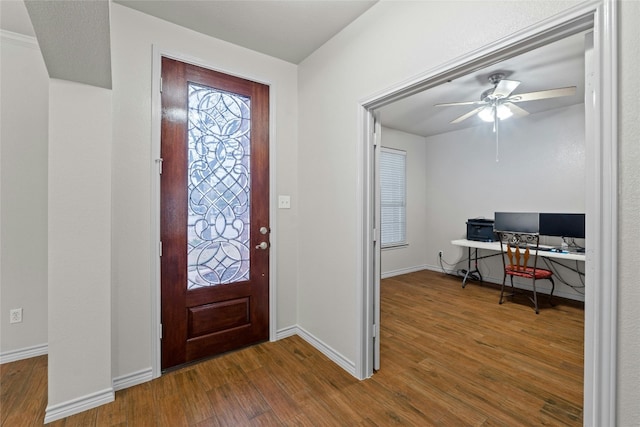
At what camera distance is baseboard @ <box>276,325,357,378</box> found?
2.23m

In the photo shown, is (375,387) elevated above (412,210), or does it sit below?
below

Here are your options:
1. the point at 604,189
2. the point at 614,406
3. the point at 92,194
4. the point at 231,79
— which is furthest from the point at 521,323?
the point at 92,194

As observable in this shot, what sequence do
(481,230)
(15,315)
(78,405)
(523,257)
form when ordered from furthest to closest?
(481,230), (523,257), (15,315), (78,405)

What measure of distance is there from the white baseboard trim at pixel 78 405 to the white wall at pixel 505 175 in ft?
17.2

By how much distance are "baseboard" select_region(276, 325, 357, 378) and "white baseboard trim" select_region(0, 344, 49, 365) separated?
6.61 ft

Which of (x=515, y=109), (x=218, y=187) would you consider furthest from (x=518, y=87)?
(x=218, y=187)

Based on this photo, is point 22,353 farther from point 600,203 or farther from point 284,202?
point 600,203

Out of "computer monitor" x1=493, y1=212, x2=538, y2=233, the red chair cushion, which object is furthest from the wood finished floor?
"computer monitor" x1=493, y1=212, x2=538, y2=233

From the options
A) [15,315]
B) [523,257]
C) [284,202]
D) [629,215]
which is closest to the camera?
[629,215]

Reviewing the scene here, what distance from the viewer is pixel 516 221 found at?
4.41 m

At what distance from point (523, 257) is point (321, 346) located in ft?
11.8

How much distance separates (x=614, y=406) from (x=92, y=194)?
280cm

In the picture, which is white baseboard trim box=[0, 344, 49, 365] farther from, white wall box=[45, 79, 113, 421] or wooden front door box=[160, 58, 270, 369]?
wooden front door box=[160, 58, 270, 369]

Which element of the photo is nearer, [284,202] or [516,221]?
[284,202]
